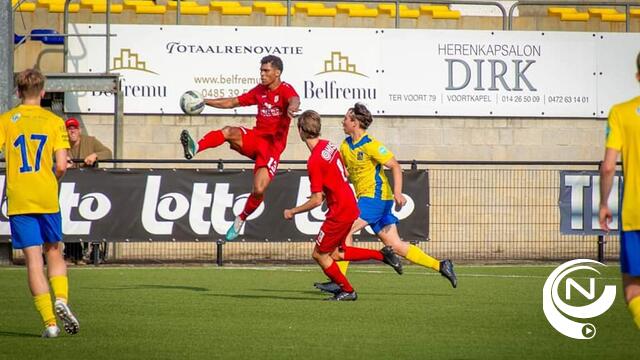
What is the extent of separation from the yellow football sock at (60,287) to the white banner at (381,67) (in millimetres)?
12251

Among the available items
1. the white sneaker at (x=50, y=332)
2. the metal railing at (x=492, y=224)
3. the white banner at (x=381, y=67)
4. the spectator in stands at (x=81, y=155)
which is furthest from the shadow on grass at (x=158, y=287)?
the white banner at (x=381, y=67)

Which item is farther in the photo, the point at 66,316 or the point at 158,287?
the point at 158,287

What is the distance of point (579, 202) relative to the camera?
22016 mm

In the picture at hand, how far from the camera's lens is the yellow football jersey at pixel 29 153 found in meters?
10.3

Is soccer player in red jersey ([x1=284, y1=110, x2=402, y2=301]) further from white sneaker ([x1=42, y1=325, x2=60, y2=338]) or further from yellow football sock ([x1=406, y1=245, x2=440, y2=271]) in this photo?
white sneaker ([x1=42, y1=325, x2=60, y2=338])

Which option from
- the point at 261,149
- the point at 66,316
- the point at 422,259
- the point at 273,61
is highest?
the point at 273,61

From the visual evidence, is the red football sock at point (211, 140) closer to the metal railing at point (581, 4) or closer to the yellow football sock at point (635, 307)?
the yellow football sock at point (635, 307)

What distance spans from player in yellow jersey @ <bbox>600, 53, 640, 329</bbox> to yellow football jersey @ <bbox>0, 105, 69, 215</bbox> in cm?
431

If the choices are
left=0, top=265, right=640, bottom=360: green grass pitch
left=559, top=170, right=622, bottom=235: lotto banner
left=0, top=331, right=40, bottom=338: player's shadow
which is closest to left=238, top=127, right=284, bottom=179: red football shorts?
left=0, top=265, right=640, bottom=360: green grass pitch

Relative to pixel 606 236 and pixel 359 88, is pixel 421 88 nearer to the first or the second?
pixel 359 88

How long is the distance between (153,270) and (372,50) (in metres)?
6.07

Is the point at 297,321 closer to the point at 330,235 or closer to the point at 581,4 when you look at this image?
the point at 330,235

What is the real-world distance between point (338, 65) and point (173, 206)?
435 cm

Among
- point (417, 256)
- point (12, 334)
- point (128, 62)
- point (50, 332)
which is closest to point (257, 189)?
point (417, 256)
